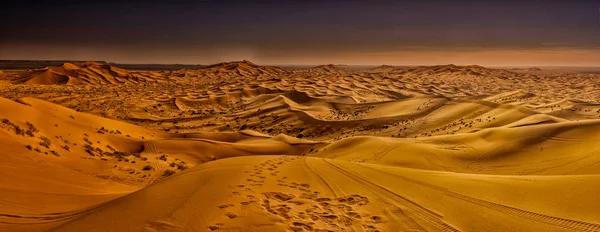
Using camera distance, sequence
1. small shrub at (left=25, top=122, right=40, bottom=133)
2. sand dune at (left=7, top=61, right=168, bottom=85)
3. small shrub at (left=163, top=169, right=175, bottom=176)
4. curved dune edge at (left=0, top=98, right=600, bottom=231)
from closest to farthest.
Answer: curved dune edge at (left=0, top=98, right=600, bottom=231) → small shrub at (left=25, top=122, right=40, bottom=133) → small shrub at (left=163, top=169, right=175, bottom=176) → sand dune at (left=7, top=61, right=168, bottom=85)

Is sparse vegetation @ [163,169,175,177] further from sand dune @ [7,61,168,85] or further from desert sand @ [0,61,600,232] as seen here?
sand dune @ [7,61,168,85]

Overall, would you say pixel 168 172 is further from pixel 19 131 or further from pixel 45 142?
pixel 19 131

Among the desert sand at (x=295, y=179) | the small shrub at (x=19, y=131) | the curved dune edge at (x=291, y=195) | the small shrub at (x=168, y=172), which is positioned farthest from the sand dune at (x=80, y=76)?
the small shrub at (x=168, y=172)

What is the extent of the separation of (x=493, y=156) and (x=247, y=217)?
1236 centimetres

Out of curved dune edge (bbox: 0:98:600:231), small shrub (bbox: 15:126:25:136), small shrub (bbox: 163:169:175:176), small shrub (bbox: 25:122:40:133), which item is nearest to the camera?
curved dune edge (bbox: 0:98:600:231)

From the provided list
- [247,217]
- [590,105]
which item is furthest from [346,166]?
[590,105]

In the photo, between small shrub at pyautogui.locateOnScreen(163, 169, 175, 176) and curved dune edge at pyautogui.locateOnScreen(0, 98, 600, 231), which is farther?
small shrub at pyautogui.locateOnScreen(163, 169, 175, 176)

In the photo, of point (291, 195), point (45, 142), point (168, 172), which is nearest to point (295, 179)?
point (291, 195)

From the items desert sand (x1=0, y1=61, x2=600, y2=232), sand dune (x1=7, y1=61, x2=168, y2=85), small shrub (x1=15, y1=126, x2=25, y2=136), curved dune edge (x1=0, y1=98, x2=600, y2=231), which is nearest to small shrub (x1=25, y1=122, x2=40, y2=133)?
desert sand (x1=0, y1=61, x2=600, y2=232)

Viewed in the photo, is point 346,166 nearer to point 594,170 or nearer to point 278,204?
point 278,204

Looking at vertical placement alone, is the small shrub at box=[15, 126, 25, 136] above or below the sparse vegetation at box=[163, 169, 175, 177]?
above

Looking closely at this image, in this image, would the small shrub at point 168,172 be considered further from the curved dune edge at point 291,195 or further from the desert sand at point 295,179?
the curved dune edge at point 291,195

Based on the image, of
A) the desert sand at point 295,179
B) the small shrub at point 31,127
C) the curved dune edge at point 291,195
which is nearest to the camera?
the curved dune edge at point 291,195

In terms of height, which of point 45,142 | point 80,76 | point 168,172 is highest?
point 80,76
